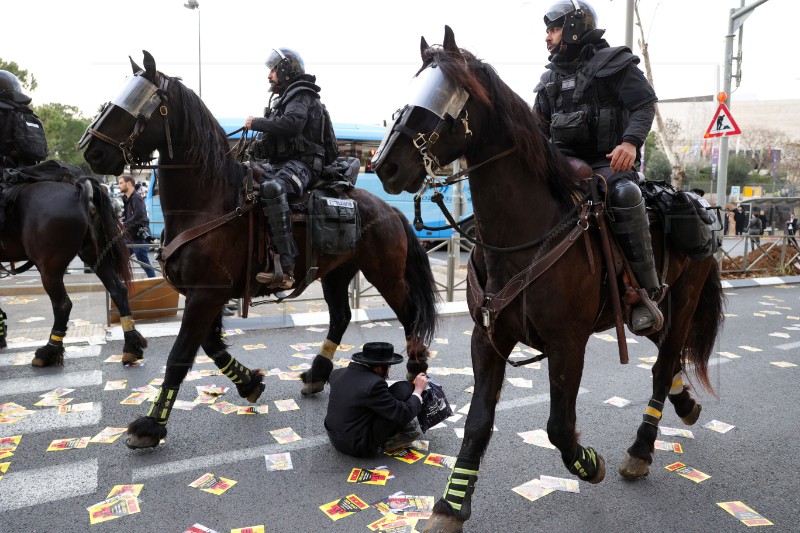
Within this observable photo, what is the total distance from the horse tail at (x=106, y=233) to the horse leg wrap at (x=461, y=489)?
16.1 ft

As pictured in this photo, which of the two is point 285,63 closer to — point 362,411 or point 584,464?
point 362,411

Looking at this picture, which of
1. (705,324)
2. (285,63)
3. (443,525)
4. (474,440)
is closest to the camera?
(443,525)

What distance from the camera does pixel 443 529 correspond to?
111 inches

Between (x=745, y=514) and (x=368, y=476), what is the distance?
2.21m

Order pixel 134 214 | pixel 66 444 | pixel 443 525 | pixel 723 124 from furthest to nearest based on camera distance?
pixel 723 124 < pixel 134 214 < pixel 66 444 < pixel 443 525

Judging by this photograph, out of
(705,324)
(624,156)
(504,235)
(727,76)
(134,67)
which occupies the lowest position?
(705,324)

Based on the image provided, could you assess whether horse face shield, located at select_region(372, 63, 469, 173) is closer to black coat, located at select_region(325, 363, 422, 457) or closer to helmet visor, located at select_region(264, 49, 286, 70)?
black coat, located at select_region(325, 363, 422, 457)

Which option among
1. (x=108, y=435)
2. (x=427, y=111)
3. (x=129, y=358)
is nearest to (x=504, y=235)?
(x=427, y=111)

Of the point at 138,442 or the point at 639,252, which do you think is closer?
the point at 639,252

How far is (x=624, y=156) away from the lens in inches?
119

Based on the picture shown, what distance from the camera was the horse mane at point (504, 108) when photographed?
2.59 meters

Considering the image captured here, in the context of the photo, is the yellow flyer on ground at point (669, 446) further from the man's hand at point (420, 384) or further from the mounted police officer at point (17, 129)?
the mounted police officer at point (17, 129)

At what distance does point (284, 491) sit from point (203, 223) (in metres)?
1.95

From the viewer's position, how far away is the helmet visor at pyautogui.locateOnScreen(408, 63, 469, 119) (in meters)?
2.51
